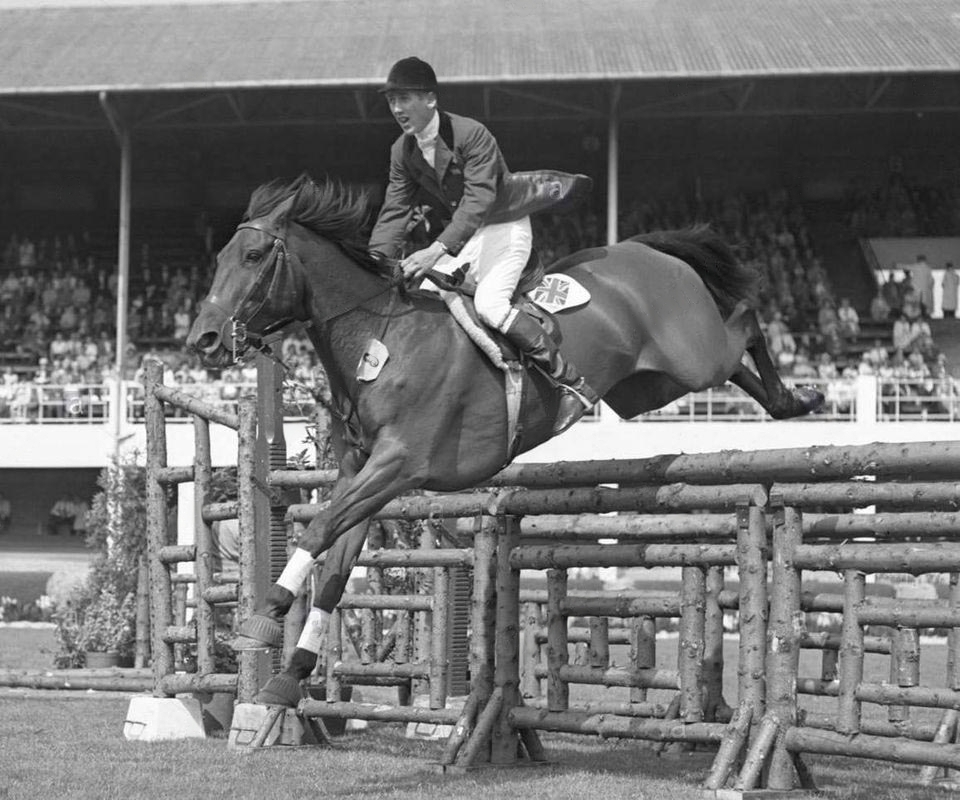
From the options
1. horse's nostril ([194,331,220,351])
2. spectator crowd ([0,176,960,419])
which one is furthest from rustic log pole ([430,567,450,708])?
spectator crowd ([0,176,960,419])

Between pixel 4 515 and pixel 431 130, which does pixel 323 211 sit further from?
Result: pixel 4 515

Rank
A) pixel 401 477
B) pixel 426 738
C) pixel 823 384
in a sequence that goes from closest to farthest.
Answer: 1. pixel 401 477
2. pixel 426 738
3. pixel 823 384

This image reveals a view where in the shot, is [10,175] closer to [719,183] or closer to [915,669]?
[719,183]

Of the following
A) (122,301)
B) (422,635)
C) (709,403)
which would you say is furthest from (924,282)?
(422,635)

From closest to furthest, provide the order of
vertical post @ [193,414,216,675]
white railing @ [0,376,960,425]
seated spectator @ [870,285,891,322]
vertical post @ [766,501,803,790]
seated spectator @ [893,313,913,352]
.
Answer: vertical post @ [766,501,803,790], vertical post @ [193,414,216,675], white railing @ [0,376,960,425], seated spectator @ [893,313,913,352], seated spectator @ [870,285,891,322]

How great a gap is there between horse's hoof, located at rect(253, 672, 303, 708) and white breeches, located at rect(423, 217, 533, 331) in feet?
5.57

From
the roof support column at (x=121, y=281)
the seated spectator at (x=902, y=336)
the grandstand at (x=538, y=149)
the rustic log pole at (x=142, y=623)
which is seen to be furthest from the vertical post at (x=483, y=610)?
the seated spectator at (x=902, y=336)

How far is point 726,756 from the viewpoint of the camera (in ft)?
18.7

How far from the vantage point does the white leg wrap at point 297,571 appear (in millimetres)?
6045

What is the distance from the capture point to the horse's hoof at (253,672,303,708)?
20.3ft

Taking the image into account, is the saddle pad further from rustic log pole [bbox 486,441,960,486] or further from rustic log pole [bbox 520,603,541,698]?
rustic log pole [bbox 520,603,541,698]

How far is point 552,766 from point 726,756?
3.99ft

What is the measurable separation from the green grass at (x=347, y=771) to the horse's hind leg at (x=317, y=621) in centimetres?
34

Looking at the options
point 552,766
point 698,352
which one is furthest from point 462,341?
point 552,766
